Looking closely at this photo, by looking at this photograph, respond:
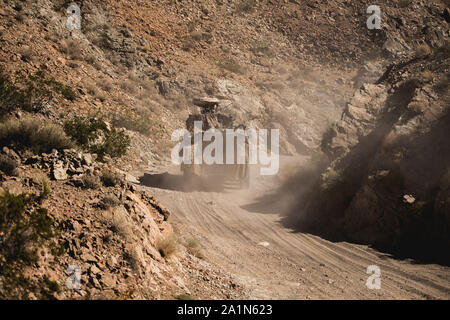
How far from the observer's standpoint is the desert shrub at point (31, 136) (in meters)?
7.48

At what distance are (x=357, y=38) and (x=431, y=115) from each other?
41301 mm

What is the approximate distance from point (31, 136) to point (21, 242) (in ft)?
11.6

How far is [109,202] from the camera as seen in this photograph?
270 inches

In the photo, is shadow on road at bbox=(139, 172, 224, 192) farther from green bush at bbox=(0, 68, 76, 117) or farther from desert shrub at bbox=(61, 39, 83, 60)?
desert shrub at bbox=(61, 39, 83, 60)

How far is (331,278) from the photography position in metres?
8.28

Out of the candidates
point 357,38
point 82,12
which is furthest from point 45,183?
point 357,38

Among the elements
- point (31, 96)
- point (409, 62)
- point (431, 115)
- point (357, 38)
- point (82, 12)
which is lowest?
point (431, 115)

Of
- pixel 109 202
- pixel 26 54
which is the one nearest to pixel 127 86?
pixel 26 54

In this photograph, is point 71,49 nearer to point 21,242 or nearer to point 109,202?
point 109,202

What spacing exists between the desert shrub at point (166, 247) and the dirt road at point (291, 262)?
1.66 metres

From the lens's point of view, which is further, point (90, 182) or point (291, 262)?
point (291, 262)

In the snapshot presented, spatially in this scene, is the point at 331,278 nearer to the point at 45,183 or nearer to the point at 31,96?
the point at 45,183

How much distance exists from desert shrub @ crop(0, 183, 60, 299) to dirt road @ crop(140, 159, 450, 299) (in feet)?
13.2

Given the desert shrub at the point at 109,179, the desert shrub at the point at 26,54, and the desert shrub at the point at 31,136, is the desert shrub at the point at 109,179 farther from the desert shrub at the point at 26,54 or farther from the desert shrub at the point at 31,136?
the desert shrub at the point at 26,54
